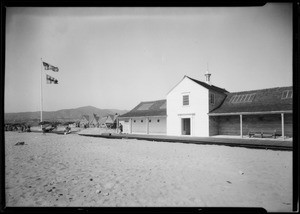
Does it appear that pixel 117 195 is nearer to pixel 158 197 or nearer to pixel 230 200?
pixel 158 197

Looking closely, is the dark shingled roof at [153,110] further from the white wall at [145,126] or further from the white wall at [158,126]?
the white wall at [158,126]

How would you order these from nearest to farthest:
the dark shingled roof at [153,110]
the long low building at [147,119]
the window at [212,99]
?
1. the window at [212,99]
2. the dark shingled roof at [153,110]
3. the long low building at [147,119]

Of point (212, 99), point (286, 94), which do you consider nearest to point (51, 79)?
point (212, 99)

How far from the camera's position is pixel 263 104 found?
16.1m

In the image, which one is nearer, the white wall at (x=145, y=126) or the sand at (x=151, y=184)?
the sand at (x=151, y=184)

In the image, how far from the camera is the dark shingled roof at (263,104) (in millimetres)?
14569

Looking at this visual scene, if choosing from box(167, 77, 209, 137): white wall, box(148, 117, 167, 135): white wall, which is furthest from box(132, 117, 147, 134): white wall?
box(167, 77, 209, 137): white wall

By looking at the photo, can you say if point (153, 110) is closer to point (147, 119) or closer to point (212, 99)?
point (147, 119)

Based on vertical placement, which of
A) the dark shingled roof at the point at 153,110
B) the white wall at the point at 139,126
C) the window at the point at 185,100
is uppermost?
the window at the point at 185,100

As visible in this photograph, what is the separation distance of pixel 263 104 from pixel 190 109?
6907 mm

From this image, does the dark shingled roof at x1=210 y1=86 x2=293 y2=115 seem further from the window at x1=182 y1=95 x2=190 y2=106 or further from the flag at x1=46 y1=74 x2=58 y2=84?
the flag at x1=46 y1=74 x2=58 y2=84

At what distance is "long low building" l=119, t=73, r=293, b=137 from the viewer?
15.3 m

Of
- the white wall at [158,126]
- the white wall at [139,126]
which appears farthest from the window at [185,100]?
the white wall at [139,126]
